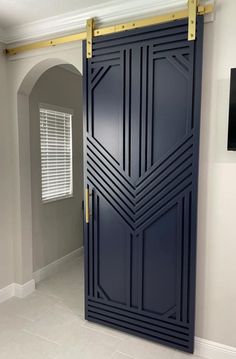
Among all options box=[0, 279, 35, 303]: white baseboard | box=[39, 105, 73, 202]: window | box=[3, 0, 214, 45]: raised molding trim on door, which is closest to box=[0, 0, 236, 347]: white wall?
box=[3, 0, 214, 45]: raised molding trim on door

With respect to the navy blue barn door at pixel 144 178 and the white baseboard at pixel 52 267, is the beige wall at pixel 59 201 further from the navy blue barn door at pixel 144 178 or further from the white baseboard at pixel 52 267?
the navy blue barn door at pixel 144 178

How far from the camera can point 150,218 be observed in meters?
2.30

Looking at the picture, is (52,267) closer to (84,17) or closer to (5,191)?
(5,191)

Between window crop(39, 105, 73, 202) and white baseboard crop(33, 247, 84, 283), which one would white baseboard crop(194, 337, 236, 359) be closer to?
white baseboard crop(33, 247, 84, 283)

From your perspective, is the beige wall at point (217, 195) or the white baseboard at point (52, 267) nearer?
the beige wall at point (217, 195)

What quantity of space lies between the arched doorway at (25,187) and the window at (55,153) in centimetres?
43

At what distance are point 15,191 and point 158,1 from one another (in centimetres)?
227

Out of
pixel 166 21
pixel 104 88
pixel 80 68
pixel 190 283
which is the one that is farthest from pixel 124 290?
pixel 166 21

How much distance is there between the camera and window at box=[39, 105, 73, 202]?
11.7ft

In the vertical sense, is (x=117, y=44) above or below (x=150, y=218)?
above

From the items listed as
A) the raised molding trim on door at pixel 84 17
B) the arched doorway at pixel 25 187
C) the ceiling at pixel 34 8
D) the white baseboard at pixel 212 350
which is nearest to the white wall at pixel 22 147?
the arched doorway at pixel 25 187

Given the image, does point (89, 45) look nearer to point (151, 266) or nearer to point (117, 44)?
point (117, 44)

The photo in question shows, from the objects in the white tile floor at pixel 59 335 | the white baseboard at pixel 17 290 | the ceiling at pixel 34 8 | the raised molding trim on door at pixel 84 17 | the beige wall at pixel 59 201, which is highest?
the ceiling at pixel 34 8

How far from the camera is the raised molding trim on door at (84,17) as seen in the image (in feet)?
7.11
